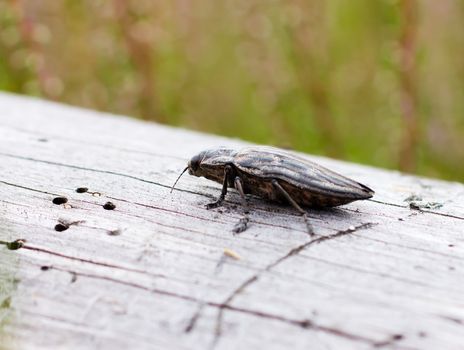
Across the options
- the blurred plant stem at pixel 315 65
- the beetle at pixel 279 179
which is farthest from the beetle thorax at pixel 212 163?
the blurred plant stem at pixel 315 65

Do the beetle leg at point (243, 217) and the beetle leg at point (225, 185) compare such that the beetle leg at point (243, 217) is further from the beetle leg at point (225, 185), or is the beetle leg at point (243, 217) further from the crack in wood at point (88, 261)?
the crack in wood at point (88, 261)

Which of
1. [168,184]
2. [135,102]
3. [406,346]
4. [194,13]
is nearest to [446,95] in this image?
[194,13]

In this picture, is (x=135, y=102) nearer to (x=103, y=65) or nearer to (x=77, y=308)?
(x=103, y=65)

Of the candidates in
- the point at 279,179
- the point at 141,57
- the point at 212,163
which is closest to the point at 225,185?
the point at 212,163

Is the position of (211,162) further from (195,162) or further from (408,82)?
(408,82)

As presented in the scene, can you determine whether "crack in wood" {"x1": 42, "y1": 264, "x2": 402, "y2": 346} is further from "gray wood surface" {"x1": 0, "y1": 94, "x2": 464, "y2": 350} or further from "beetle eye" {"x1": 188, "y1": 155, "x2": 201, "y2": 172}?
"beetle eye" {"x1": 188, "y1": 155, "x2": 201, "y2": 172}

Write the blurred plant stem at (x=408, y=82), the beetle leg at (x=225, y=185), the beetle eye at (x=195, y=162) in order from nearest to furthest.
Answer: the beetle leg at (x=225, y=185) → the beetle eye at (x=195, y=162) → the blurred plant stem at (x=408, y=82)

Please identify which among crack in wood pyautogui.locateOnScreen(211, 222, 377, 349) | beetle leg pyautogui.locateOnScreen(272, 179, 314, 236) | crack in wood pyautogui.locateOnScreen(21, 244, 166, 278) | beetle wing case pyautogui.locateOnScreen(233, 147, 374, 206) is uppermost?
beetle wing case pyautogui.locateOnScreen(233, 147, 374, 206)

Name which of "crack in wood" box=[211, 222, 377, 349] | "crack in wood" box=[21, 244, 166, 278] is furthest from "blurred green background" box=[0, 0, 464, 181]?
"crack in wood" box=[21, 244, 166, 278]
